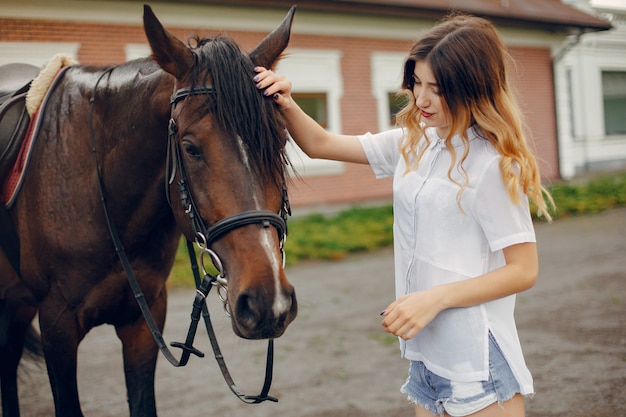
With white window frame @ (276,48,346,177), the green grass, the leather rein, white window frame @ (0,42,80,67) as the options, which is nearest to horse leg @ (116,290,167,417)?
the leather rein

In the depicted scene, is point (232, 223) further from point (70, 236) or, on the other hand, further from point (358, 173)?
point (358, 173)

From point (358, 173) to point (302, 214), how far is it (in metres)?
2.09

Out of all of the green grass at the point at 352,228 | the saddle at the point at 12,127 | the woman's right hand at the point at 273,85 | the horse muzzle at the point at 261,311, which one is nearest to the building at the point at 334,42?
the green grass at the point at 352,228

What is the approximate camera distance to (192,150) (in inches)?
82.2

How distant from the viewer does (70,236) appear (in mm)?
2621

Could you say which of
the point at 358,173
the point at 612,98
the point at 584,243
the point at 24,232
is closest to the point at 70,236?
the point at 24,232

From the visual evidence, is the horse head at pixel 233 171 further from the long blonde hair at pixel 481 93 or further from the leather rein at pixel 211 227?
the long blonde hair at pixel 481 93

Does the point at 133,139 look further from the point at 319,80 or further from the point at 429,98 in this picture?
the point at 319,80

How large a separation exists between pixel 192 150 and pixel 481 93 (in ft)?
3.09

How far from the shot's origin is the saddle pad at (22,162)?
2.76 meters

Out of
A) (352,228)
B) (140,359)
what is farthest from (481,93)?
(352,228)

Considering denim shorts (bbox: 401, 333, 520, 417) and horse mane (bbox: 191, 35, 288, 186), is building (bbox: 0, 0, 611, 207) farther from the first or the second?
denim shorts (bbox: 401, 333, 520, 417)

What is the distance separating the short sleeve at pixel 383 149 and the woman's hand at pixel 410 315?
0.70 meters

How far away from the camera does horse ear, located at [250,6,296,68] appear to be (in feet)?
7.62
